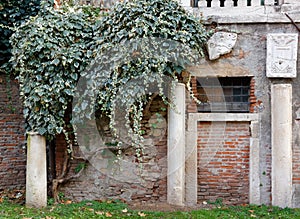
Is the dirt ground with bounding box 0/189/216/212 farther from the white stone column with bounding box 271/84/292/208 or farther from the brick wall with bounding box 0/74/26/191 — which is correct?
the white stone column with bounding box 271/84/292/208

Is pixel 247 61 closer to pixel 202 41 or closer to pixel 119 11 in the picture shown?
pixel 202 41

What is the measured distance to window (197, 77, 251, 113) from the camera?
539 cm

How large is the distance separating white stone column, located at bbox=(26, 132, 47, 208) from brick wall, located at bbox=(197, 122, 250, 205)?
2.33 meters

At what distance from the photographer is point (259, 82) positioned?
A: 520 cm

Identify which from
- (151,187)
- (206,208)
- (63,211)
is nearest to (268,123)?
(206,208)

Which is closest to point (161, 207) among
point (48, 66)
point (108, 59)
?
point (108, 59)

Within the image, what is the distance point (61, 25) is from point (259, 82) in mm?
3057

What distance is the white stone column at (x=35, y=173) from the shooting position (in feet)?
16.2

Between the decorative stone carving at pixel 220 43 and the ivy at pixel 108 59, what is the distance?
0.60 ft

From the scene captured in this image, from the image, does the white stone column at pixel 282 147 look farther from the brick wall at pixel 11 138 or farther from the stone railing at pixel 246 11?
the brick wall at pixel 11 138

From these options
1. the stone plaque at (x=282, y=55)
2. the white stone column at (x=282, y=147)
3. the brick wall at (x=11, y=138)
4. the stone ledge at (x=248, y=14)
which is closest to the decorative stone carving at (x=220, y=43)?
the stone ledge at (x=248, y=14)

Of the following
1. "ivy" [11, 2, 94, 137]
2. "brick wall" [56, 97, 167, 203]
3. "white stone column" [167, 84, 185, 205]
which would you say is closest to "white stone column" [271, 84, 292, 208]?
"white stone column" [167, 84, 185, 205]

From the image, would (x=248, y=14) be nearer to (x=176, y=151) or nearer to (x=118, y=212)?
(x=176, y=151)

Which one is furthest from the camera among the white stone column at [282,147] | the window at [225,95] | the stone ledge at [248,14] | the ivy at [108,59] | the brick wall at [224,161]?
the window at [225,95]
